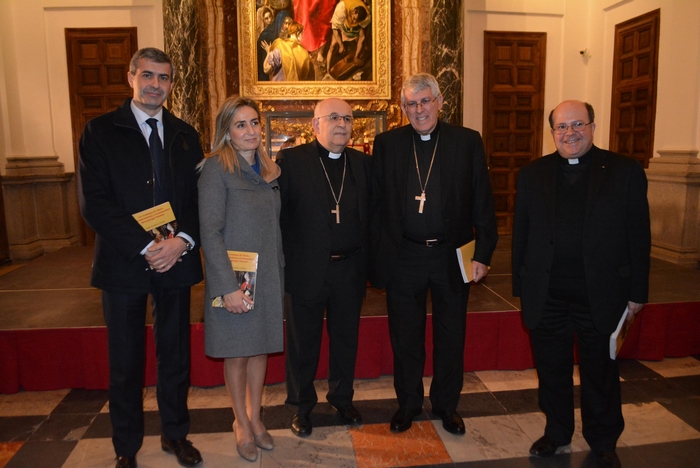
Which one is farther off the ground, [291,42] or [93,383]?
[291,42]

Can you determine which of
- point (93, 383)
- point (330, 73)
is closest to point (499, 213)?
point (330, 73)

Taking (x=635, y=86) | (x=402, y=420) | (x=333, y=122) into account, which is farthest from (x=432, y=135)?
(x=635, y=86)

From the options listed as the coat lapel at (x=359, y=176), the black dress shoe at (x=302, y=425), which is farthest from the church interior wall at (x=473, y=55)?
the black dress shoe at (x=302, y=425)

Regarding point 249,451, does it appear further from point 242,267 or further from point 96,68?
point 96,68

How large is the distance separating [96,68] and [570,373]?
741 centimetres

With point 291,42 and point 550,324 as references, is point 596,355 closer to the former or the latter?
point 550,324

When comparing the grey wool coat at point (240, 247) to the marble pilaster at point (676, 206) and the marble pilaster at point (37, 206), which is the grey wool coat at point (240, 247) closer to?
the marble pilaster at point (676, 206)

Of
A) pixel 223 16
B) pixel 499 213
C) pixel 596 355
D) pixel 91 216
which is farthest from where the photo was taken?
pixel 499 213

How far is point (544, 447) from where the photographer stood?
2691 mm

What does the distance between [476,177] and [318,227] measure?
840 millimetres

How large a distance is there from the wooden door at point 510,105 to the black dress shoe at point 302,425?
5809mm

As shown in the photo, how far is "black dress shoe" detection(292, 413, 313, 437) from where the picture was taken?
9.52 ft

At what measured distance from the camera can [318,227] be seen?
2.73m

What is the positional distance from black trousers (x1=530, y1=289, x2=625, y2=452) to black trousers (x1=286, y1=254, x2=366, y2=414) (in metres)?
0.92
